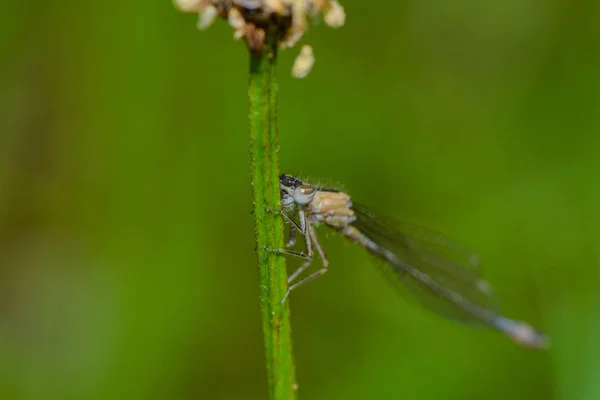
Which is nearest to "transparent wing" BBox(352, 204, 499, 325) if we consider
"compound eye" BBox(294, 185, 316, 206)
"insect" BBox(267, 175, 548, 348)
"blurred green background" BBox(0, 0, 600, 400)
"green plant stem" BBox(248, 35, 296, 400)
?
"insect" BBox(267, 175, 548, 348)

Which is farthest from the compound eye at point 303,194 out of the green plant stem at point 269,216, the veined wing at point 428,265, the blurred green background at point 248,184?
the blurred green background at point 248,184

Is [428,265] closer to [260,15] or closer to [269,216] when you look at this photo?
[269,216]

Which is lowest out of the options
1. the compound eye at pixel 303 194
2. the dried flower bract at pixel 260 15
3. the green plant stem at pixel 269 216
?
the green plant stem at pixel 269 216

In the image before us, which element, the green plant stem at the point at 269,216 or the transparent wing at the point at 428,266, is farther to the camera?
the transparent wing at the point at 428,266

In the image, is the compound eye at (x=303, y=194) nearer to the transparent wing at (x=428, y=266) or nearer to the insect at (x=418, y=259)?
the insect at (x=418, y=259)

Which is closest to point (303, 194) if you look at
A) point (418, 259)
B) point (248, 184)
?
point (418, 259)

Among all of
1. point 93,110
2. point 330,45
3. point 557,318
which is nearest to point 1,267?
point 93,110

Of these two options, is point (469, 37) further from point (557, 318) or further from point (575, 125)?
point (557, 318)

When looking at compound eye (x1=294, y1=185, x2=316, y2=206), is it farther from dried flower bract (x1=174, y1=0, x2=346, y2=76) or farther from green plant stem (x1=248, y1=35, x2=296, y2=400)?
dried flower bract (x1=174, y1=0, x2=346, y2=76)
